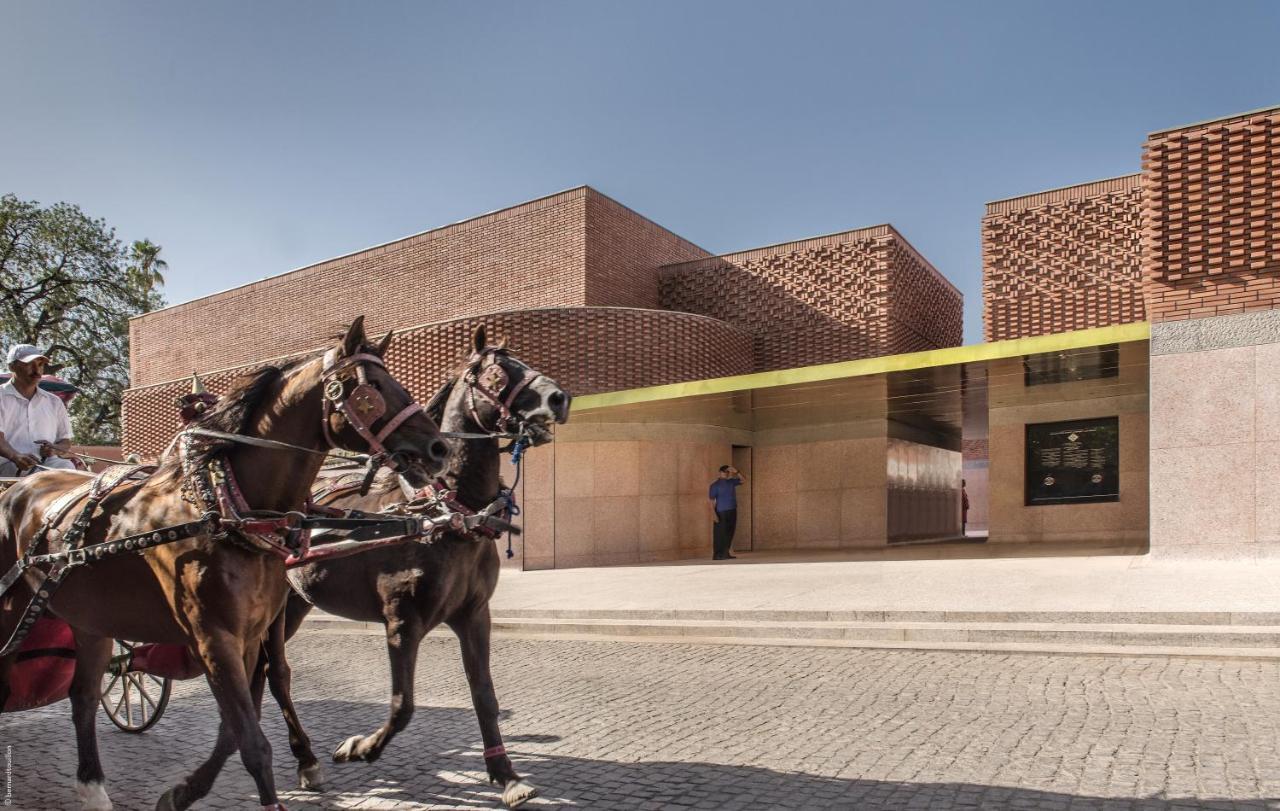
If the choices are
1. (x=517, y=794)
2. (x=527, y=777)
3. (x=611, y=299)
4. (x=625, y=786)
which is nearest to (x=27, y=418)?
(x=527, y=777)

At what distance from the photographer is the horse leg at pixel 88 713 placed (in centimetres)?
456

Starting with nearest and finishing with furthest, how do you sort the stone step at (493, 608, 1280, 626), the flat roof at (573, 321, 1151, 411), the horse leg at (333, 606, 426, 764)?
the horse leg at (333, 606, 426, 764) < the stone step at (493, 608, 1280, 626) < the flat roof at (573, 321, 1151, 411)

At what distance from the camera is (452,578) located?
4.94 meters

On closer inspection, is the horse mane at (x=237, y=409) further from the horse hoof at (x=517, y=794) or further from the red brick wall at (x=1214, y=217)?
the red brick wall at (x=1214, y=217)

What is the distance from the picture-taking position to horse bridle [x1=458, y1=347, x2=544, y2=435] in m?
5.29

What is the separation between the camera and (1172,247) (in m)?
13.2

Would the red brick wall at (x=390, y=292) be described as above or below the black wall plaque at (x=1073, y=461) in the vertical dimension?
above

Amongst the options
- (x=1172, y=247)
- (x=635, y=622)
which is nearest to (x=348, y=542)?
(x=635, y=622)

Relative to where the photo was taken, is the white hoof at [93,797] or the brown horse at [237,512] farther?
the white hoof at [93,797]

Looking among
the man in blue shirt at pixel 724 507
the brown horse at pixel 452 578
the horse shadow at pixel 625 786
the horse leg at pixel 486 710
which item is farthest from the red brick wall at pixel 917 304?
the horse leg at pixel 486 710

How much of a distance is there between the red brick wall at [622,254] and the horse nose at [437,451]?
1801 cm

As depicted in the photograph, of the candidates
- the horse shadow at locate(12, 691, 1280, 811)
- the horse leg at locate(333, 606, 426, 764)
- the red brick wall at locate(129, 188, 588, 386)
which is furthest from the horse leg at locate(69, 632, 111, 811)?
the red brick wall at locate(129, 188, 588, 386)

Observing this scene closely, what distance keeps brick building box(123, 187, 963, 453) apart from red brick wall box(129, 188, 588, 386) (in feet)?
0.14

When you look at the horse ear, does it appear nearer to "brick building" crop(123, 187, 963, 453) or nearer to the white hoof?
the white hoof
